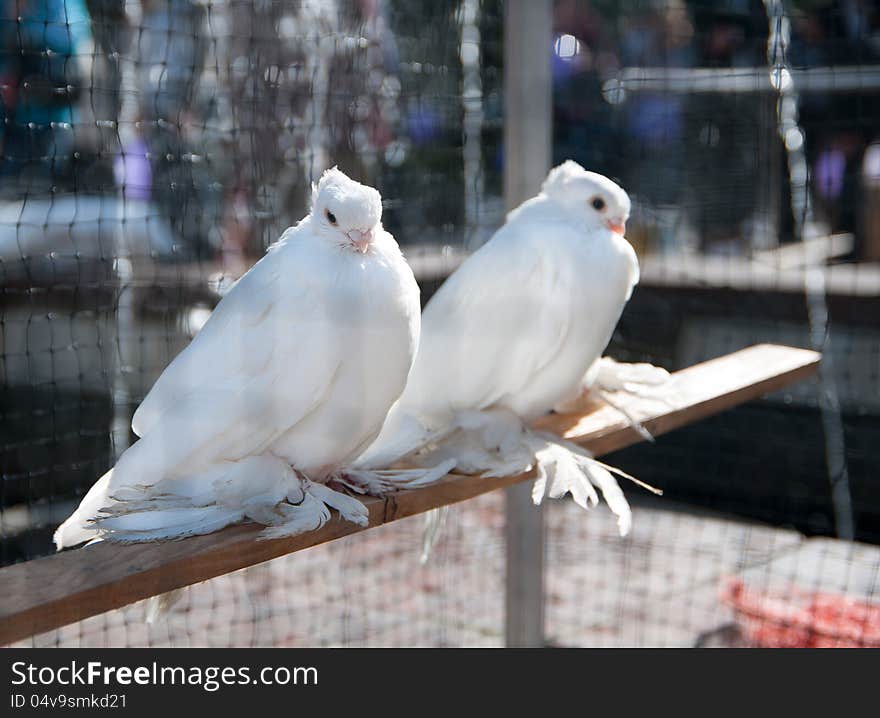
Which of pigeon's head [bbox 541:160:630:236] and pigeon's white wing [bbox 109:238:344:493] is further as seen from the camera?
pigeon's head [bbox 541:160:630:236]

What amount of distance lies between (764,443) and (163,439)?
8.25 feet

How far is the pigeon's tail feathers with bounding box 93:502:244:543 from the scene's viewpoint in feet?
3.78

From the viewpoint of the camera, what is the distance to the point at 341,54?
2.63 meters

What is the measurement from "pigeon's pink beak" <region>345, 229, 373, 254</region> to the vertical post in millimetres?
557

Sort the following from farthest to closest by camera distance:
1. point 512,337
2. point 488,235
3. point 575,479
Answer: point 488,235 → point 512,337 → point 575,479

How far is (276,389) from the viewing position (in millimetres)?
1204

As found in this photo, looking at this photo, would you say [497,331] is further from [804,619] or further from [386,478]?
[804,619]

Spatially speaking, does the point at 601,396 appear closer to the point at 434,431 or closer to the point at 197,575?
the point at 434,431

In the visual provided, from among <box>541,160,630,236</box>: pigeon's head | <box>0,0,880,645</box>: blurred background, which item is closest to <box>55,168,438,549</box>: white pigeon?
<box>541,160,630,236</box>: pigeon's head

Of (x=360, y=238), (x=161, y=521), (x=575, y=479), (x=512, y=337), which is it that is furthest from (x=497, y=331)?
(x=161, y=521)

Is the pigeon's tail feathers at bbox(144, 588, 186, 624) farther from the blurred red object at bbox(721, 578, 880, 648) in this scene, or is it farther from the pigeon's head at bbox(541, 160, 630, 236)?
the blurred red object at bbox(721, 578, 880, 648)

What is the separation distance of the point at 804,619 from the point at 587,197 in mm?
979

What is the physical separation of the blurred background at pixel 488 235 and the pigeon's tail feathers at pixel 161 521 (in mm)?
923

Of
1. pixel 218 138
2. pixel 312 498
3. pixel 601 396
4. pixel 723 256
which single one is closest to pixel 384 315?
pixel 312 498
